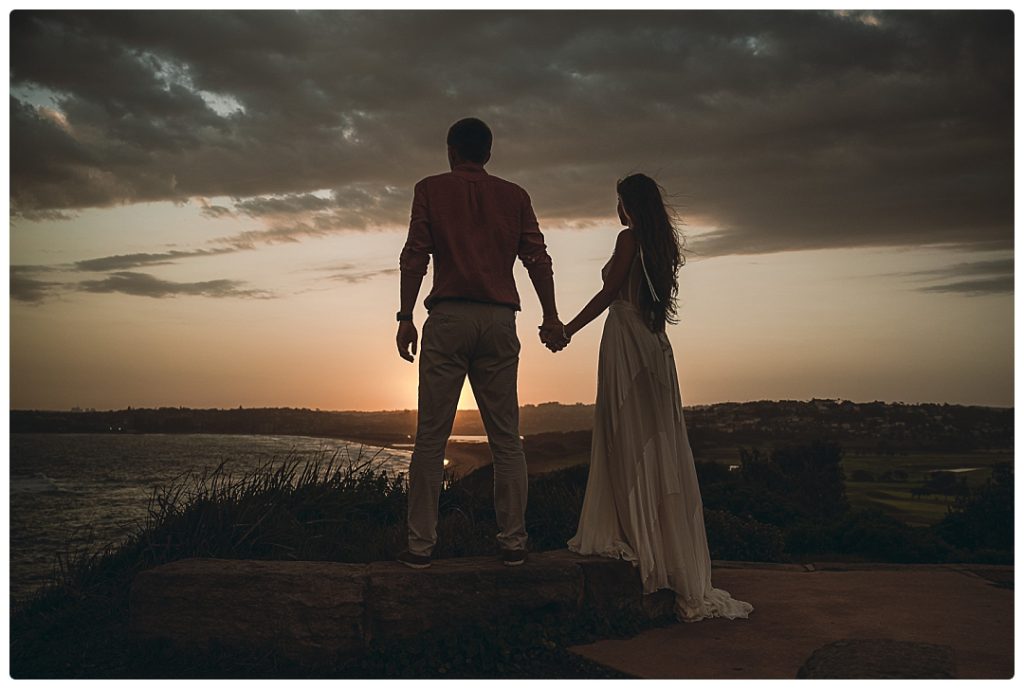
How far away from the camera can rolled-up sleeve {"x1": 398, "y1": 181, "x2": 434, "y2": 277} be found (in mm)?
4344

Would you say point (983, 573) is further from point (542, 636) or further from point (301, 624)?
point (301, 624)

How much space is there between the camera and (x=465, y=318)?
428cm

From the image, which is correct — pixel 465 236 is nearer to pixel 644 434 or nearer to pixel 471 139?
pixel 471 139

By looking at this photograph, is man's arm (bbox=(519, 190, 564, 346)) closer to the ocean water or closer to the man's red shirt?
the man's red shirt

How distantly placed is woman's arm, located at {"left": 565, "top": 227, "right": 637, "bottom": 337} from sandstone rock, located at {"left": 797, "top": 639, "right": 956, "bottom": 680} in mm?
2060

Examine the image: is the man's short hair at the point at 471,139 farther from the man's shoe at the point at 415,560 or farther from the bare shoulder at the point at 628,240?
the man's shoe at the point at 415,560

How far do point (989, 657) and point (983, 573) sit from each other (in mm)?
2304

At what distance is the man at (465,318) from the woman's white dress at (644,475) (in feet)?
2.10

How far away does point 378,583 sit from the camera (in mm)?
4211

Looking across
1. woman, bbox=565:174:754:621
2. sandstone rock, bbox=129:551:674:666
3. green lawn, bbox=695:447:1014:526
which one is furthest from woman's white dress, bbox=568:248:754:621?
green lawn, bbox=695:447:1014:526

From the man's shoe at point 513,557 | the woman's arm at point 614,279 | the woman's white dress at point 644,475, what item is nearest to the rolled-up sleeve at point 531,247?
the woman's arm at point 614,279

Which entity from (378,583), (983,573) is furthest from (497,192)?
(983,573)

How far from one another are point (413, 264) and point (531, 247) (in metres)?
0.65

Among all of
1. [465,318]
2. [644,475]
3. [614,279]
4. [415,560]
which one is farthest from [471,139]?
[415,560]
